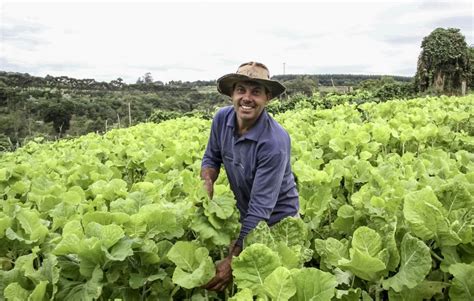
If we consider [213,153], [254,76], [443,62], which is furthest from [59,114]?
[254,76]

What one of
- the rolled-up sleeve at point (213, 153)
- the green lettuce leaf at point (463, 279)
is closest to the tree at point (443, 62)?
the rolled-up sleeve at point (213, 153)

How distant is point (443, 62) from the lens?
89.0 ft

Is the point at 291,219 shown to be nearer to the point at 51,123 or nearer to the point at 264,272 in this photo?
the point at 264,272

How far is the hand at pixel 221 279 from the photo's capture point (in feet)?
6.70

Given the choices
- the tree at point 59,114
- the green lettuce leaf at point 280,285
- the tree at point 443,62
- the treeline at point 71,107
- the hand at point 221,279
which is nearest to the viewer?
the green lettuce leaf at point 280,285

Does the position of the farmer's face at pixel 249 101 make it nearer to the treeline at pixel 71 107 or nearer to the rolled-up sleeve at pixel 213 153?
the rolled-up sleeve at pixel 213 153

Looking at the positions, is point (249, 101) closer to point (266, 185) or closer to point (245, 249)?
point (266, 185)

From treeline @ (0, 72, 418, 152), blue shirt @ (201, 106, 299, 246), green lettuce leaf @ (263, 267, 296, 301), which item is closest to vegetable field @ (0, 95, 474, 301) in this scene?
green lettuce leaf @ (263, 267, 296, 301)

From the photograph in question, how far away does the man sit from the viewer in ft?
8.12

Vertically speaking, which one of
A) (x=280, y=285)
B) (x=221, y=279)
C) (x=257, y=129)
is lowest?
(x=221, y=279)

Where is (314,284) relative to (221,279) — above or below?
above

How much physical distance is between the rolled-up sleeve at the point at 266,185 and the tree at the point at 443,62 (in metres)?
26.8

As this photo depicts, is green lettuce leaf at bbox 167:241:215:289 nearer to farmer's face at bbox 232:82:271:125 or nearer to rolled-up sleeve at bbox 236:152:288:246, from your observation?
rolled-up sleeve at bbox 236:152:288:246

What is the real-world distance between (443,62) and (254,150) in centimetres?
2767
